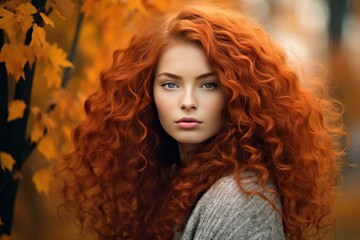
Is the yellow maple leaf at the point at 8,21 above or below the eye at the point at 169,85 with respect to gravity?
above

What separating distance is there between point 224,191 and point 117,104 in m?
0.66

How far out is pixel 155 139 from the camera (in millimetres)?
2646

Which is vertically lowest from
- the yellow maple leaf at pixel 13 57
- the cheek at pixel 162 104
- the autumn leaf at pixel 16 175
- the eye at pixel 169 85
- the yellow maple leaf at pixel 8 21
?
the autumn leaf at pixel 16 175

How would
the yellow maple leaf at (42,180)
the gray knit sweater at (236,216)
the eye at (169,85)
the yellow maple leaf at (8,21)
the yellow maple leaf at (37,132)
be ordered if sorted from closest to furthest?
1. the gray knit sweater at (236,216)
2. the yellow maple leaf at (8,21)
3. the eye at (169,85)
4. the yellow maple leaf at (37,132)
5. the yellow maple leaf at (42,180)

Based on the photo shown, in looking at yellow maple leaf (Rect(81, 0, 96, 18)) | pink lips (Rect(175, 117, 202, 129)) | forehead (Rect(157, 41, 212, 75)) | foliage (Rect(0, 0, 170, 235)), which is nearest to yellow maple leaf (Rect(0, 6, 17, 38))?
foliage (Rect(0, 0, 170, 235))

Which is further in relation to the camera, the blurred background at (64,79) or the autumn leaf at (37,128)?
the autumn leaf at (37,128)

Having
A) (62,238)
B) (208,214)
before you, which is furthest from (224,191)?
(62,238)

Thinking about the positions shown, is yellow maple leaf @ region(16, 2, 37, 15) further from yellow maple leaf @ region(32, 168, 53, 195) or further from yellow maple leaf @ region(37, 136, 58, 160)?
yellow maple leaf @ region(32, 168, 53, 195)

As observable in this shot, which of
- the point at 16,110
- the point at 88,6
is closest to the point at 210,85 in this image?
the point at 88,6

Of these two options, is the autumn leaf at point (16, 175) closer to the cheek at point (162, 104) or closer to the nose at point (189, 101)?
the cheek at point (162, 104)

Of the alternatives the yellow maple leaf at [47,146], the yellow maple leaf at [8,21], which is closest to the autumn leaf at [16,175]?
the yellow maple leaf at [47,146]

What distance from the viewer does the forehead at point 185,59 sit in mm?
2266

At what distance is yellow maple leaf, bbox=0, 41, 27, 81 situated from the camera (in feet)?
7.43

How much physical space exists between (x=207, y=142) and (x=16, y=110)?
80 cm
